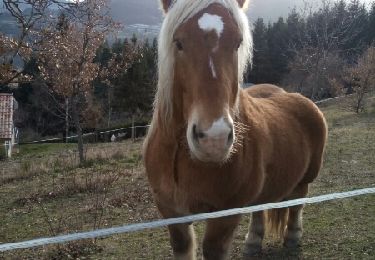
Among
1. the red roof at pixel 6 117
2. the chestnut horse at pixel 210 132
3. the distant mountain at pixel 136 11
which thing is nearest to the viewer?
the chestnut horse at pixel 210 132

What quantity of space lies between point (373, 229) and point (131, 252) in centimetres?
309

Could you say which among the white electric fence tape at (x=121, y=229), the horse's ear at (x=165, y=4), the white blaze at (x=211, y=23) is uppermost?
the horse's ear at (x=165, y=4)

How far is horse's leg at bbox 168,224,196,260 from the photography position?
3.79m

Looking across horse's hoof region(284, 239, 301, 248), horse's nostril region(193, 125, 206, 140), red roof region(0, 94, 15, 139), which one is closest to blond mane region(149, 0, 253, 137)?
horse's nostril region(193, 125, 206, 140)

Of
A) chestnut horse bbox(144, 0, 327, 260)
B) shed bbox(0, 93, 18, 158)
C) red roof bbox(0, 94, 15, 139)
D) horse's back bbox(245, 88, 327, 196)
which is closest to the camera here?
chestnut horse bbox(144, 0, 327, 260)

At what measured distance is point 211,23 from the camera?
2791 mm

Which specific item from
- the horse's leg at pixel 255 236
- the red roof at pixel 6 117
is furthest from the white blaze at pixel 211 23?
the red roof at pixel 6 117

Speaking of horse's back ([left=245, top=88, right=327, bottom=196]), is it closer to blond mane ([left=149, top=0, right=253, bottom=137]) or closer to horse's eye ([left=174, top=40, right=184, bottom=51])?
blond mane ([left=149, top=0, right=253, bottom=137])

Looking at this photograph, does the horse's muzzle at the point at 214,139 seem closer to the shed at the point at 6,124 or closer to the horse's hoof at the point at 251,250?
the horse's hoof at the point at 251,250

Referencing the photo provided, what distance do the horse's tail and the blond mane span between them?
91.7 inches

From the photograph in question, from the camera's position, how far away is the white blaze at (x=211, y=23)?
9.11 ft

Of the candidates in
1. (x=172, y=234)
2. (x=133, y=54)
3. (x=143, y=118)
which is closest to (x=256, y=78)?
(x=143, y=118)

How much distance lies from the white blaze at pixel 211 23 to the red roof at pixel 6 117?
1042 inches

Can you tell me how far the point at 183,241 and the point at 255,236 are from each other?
1.49 metres
